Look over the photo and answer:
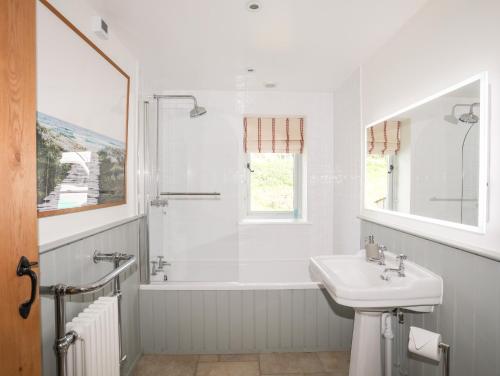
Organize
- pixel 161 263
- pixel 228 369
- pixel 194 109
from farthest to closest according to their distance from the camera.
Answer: pixel 194 109, pixel 161 263, pixel 228 369

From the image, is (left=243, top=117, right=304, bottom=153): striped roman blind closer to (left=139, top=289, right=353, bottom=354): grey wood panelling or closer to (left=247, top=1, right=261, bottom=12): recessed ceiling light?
(left=139, top=289, right=353, bottom=354): grey wood panelling

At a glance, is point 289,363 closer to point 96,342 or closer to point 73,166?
point 96,342

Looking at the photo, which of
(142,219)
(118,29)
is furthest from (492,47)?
(142,219)

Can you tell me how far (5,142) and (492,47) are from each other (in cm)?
181

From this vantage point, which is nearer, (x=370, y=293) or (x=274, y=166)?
(x=370, y=293)

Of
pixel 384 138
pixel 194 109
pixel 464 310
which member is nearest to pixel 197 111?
pixel 194 109

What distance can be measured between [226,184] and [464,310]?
2.33m

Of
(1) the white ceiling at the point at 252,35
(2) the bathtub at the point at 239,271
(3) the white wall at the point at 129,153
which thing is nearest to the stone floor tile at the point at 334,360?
(2) the bathtub at the point at 239,271

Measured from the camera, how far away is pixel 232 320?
8.00ft

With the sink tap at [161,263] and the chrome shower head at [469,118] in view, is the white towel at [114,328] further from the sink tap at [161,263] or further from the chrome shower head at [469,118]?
the chrome shower head at [469,118]

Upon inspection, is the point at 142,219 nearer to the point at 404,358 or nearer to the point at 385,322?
the point at 385,322

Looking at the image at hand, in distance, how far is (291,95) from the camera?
338cm

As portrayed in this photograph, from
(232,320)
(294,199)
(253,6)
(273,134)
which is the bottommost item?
(232,320)

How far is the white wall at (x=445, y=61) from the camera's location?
125cm
